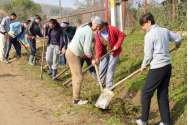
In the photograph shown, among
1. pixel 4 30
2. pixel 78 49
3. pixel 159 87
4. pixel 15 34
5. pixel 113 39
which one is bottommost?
pixel 159 87

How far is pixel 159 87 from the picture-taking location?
376 centimetres

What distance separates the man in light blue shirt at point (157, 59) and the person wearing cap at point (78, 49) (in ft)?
3.41

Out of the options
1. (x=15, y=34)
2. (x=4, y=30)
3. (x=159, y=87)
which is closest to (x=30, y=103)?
(x=159, y=87)

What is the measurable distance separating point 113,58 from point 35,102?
199 cm

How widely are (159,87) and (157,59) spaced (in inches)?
21.3

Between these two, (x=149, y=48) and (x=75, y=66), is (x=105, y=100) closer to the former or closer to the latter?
(x=75, y=66)

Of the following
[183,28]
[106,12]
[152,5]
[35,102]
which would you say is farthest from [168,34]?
[106,12]

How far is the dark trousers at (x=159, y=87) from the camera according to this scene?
354cm

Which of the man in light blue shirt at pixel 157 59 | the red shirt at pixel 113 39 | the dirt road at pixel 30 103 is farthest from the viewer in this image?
the red shirt at pixel 113 39

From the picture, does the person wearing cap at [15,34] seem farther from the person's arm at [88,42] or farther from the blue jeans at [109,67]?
the person's arm at [88,42]

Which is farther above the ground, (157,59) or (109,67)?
(157,59)

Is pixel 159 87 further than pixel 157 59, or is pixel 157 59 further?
pixel 159 87

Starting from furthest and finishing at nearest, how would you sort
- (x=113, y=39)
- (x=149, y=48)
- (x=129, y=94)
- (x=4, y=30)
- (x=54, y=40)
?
(x=4, y=30), (x=54, y=40), (x=129, y=94), (x=113, y=39), (x=149, y=48)

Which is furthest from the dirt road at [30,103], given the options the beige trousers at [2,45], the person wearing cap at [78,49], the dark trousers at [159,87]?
the beige trousers at [2,45]
